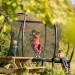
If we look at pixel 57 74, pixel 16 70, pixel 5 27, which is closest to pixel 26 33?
pixel 57 74

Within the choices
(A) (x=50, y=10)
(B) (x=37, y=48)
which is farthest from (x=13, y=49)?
(A) (x=50, y=10)

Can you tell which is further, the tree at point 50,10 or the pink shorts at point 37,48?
the pink shorts at point 37,48

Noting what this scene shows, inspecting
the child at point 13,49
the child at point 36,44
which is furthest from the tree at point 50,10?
the child at point 13,49

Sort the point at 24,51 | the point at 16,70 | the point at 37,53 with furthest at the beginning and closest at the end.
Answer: the point at 24,51, the point at 37,53, the point at 16,70

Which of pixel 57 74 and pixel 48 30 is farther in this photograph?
pixel 48 30

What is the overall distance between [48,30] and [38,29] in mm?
523

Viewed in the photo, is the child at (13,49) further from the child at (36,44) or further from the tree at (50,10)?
the tree at (50,10)

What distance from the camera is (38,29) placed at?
49.7 feet

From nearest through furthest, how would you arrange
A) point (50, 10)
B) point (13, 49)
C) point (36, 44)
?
1. point (50, 10)
2. point (36, 44)
3. point (13, 49)

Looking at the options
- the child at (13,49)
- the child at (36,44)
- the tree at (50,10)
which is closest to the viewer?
the tree at (50,10)

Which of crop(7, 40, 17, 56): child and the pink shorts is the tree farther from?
crop(7, 40, 17, 56): child

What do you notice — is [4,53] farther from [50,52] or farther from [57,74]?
[57,74]

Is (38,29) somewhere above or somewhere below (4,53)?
above

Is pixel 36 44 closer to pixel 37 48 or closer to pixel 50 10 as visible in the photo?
pixel 37 48
